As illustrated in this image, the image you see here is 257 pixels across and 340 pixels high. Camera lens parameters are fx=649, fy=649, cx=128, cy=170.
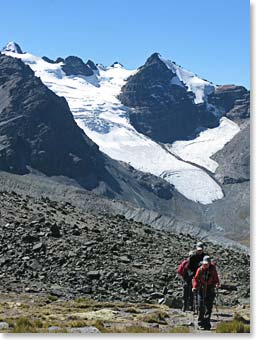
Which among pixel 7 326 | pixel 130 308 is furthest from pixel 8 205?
pixel 7 326

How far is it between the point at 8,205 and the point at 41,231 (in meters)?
7.44

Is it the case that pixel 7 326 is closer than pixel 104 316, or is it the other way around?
pixel 7 326

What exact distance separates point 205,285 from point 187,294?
483 centimetres

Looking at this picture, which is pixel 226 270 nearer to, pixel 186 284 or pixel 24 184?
pixel 186 284

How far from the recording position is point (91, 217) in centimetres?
5144

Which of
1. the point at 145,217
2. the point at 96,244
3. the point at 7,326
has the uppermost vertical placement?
the point at 145,217

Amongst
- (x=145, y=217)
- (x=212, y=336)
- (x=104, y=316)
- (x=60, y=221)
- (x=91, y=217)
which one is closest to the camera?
(x=212, y=336)

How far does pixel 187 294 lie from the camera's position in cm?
2252

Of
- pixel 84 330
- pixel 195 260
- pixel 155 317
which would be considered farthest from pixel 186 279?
pixel 84 330

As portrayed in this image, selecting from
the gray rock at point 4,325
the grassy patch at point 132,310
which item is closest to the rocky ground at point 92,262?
the grassy patch at point 132,310

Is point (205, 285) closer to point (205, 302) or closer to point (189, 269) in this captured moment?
point (205, 302)

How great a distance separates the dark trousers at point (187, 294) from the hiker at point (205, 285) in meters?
3.35

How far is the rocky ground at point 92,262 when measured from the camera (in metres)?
29.9

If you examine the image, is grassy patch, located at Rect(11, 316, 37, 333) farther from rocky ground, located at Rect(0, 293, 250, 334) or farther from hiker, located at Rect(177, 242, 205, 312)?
hiker, located at Rect(177, 242, 205, 312)
